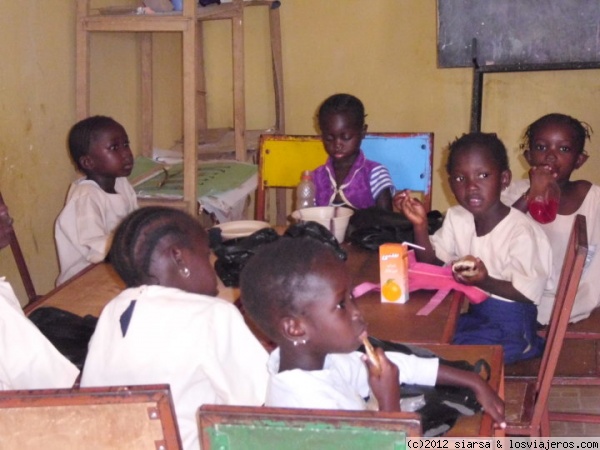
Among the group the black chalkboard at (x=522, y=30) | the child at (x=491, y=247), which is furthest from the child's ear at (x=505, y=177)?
the black chalkboard at (x=522, y=30)

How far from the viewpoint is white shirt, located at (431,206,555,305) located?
2254mm

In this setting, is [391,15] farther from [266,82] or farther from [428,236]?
[428,236]

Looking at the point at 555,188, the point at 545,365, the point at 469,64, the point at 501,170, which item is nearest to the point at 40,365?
the point at 545,365

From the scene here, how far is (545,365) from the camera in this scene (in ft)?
6.52

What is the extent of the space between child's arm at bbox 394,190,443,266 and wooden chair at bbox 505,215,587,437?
411 mm

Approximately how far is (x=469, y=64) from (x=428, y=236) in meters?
2.24

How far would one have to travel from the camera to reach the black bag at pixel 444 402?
4.77ft

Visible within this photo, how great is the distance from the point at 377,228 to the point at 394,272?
0.49 m

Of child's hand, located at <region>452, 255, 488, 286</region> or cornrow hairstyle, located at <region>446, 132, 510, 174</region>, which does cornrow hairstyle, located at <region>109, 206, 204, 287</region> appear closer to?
child's hand, located at <region>452, 255, 488, 286</region>

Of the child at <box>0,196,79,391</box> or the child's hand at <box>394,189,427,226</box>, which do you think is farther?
the child's hand at <box>394,189,427,226</box>

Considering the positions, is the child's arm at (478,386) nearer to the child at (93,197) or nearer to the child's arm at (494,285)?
the child's arm at (494,285)

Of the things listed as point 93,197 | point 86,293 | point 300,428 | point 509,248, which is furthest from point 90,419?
point 93,197

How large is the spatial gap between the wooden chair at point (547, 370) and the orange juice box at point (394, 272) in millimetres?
359

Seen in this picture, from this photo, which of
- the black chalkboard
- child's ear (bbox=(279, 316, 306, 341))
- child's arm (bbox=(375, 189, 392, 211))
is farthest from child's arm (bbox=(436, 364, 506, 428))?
the black chalkboard
